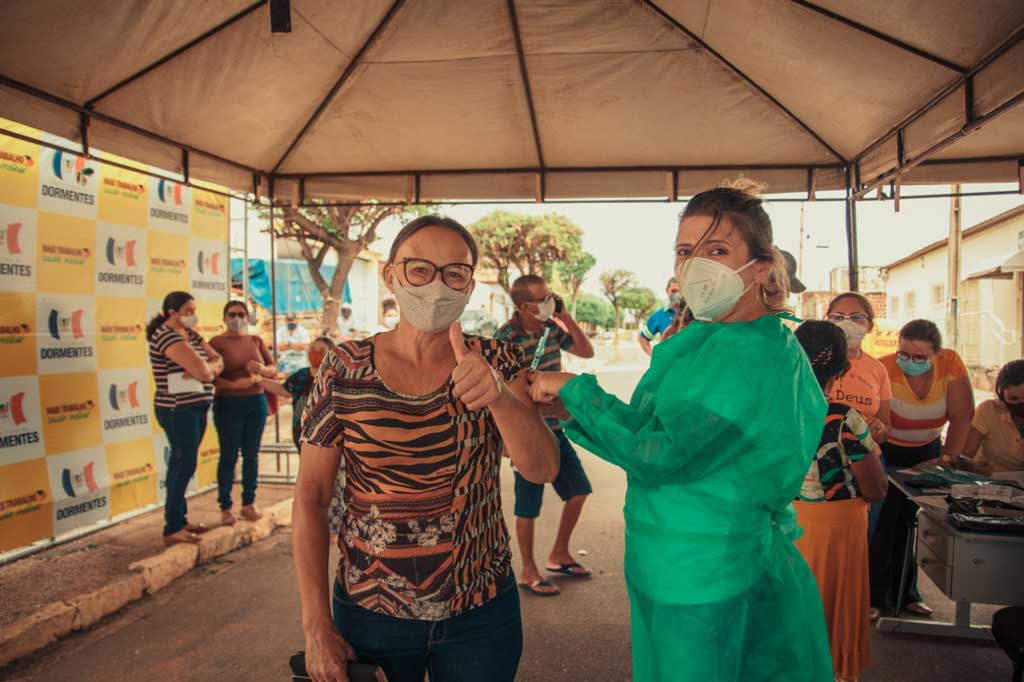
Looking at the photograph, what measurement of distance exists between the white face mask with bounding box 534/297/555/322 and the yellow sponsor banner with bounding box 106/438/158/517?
389 centimetres

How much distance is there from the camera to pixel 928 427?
4051 millimetres

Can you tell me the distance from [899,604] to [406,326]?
12.7 ft

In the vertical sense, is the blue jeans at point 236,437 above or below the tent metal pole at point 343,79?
below

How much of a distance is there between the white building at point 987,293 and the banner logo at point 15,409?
16859 millimetres

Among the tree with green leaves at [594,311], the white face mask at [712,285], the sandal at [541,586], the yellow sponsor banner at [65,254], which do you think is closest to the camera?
the white face mask at [712,285]

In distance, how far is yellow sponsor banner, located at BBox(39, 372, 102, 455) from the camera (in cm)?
492

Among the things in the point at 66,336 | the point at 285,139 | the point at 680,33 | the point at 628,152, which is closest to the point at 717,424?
the point at 680,33

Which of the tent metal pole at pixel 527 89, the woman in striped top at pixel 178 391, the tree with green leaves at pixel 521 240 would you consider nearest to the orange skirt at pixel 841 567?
the tent metal pole at pixel 527 89

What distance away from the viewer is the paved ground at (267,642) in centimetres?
335

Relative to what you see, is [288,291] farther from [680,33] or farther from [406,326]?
[406,326]

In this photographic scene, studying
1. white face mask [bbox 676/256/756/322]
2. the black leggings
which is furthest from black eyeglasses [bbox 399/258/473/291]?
the black leggings

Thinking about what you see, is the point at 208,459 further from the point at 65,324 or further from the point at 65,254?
the point at 65,254

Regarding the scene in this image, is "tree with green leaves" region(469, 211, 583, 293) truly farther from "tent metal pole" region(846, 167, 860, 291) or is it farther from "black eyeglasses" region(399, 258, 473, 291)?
"black eyeglasses" region(399, 258, 473, 291)

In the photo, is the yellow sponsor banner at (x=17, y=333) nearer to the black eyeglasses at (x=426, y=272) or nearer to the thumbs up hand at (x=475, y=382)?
the black eyeglasses at (x=426, y=272)
